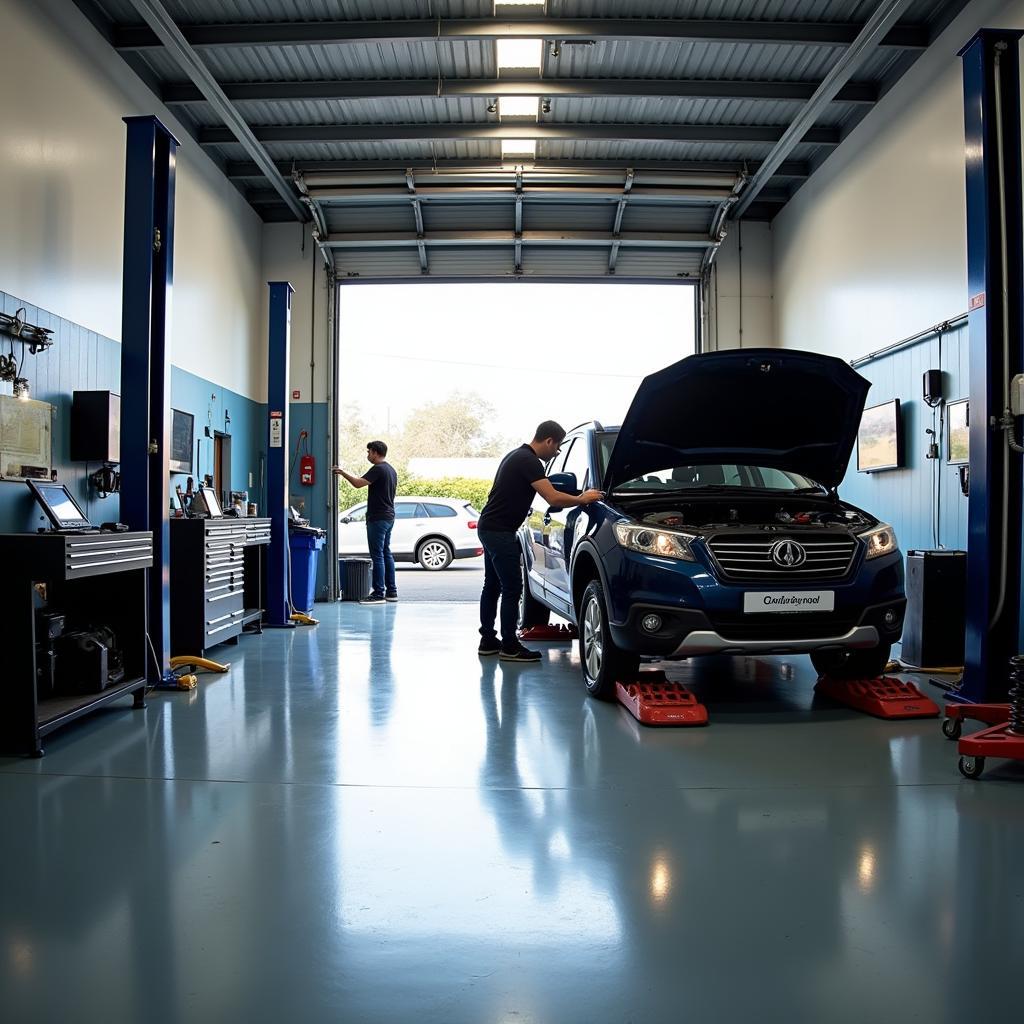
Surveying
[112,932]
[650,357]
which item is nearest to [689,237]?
[650,357]

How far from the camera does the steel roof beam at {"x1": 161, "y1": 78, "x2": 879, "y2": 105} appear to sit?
23.7ft

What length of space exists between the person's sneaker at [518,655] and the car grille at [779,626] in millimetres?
2101

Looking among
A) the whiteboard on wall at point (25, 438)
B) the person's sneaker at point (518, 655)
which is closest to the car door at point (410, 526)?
the person's sneaker at point (518, 655)

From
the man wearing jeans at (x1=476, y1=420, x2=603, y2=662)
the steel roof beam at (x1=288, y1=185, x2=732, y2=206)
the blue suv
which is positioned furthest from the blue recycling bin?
the blue suv

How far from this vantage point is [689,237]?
9.98 metres

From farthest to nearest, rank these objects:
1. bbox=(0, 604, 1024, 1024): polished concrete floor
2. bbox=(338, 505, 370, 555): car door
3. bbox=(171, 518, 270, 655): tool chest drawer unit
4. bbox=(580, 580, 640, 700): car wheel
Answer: bbox=(338, 505, 370, 555): car door
bbox=(171, 518, 270, 655): tool chest drawer unit
bbox=(580, 580, 640, 700): car wheel
bbox=(0, 604, 1024, 1024): polished concrete floor

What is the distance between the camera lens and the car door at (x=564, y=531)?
17.1 feet

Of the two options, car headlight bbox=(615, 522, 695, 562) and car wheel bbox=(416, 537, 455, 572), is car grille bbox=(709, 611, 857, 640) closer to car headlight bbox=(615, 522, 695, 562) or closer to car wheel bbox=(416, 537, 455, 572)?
car headlight bbox=(615, 522, 695, 562)

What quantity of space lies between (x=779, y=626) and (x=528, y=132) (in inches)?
234

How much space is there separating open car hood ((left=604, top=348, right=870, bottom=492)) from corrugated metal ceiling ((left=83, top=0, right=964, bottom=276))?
12.1ft

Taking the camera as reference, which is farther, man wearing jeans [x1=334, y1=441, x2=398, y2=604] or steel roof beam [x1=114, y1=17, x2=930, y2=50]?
man wearing jeans [x1=334, y1=441, x2=398, y2=604]

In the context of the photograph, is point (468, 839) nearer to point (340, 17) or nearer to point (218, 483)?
point (340, 17)

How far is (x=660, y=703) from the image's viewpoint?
4.05 meters

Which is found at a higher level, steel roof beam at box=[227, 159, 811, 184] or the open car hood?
steel roof beam at box=[227, 159, 811, 184]
